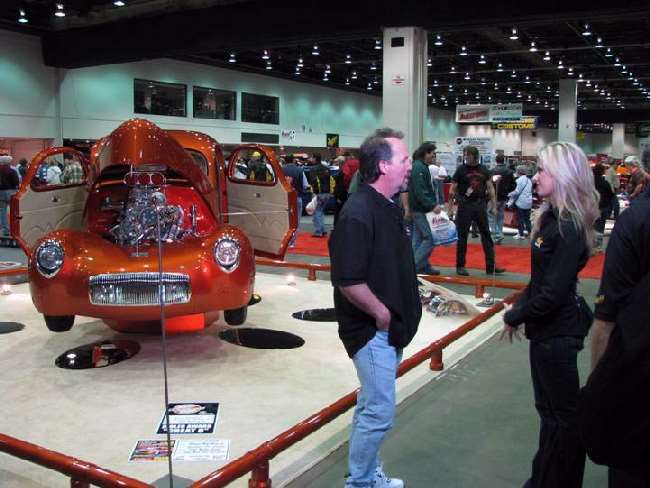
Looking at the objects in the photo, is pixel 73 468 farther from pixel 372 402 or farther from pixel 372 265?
pixel 372 265

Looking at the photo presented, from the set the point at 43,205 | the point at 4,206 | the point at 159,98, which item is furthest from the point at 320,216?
the point at 159,98

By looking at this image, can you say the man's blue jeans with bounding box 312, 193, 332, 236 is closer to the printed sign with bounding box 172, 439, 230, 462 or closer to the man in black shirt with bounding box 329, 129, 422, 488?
the printed sign with bounding box 172, 439, 230, 462

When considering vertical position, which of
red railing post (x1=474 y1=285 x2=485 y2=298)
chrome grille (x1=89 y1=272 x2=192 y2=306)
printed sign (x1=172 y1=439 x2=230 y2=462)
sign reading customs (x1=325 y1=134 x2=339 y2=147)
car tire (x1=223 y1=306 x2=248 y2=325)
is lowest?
printed sign (x1=172 y1=439 x2=230 y2=462)

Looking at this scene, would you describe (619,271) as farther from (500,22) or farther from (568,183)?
(500,22)

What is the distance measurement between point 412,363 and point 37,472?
2.28 m

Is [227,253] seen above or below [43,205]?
below

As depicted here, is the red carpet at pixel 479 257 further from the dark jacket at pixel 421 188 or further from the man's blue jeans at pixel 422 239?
the dark jacket at pixel 421 188

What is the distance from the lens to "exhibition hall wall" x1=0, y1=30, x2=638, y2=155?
1869cm

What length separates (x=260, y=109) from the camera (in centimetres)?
2703

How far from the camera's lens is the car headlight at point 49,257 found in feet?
16.3

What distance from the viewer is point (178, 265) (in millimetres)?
5039

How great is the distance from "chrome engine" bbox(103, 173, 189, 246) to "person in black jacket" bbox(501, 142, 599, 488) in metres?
3.30

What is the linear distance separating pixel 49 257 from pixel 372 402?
315 cm

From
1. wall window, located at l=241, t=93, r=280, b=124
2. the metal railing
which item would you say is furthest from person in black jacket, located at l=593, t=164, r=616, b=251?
wall window, located at l=241, t=93, r=280, b=124
